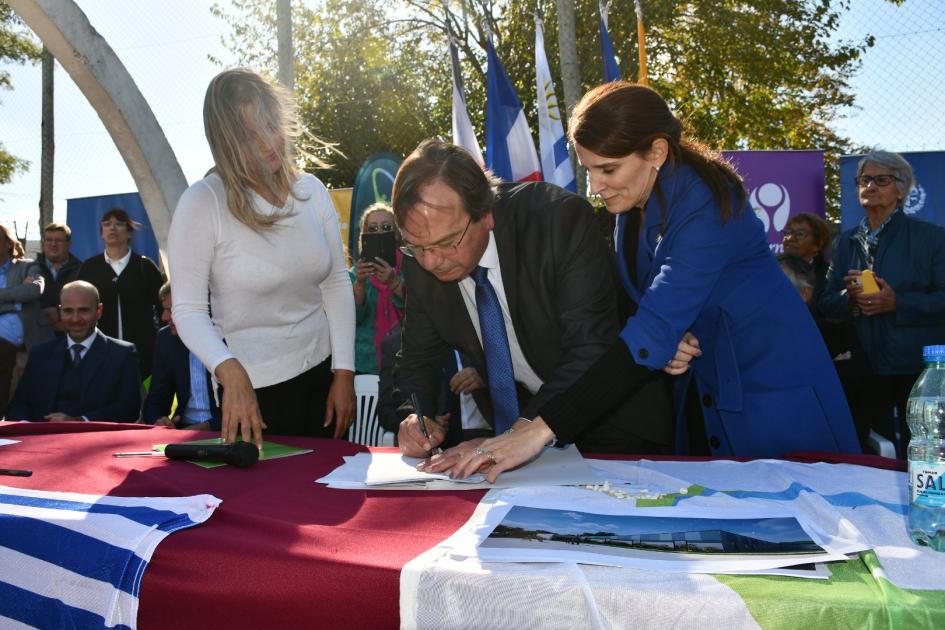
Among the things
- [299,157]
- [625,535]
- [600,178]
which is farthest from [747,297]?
[299,157]

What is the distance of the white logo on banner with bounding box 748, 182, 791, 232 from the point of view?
224 inches

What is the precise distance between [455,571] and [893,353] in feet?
10.7

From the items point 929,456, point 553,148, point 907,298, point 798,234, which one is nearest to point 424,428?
point 929,456

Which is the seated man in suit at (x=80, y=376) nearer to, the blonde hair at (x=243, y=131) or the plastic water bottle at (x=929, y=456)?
the blonde hair at (x=243, y=131)

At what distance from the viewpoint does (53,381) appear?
4.19m

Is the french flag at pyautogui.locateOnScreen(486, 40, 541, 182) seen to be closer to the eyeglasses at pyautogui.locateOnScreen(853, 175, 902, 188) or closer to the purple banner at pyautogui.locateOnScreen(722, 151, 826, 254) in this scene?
the purple banner at pyautogui.locateOnScreen(722, 151, 826, 254)

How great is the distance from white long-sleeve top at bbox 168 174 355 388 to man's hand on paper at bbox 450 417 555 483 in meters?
0.69

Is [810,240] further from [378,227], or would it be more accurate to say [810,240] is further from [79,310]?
[79,310]

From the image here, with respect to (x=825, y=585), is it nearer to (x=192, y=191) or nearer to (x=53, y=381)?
(x=192, y=191)

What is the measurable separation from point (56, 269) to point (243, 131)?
16.5ft

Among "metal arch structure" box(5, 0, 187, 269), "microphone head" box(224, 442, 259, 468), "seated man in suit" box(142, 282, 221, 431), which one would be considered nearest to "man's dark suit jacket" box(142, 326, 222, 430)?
"seated man in suit" box(142, 282, 221, 431)

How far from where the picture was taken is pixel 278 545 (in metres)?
1.22

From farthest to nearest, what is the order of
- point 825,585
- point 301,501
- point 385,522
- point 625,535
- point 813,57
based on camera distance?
point 813,57 → point 301,501 → point 385,522 → point 625,535 → point 825,585

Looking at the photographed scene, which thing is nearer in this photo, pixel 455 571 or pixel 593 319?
pixel 455 571
